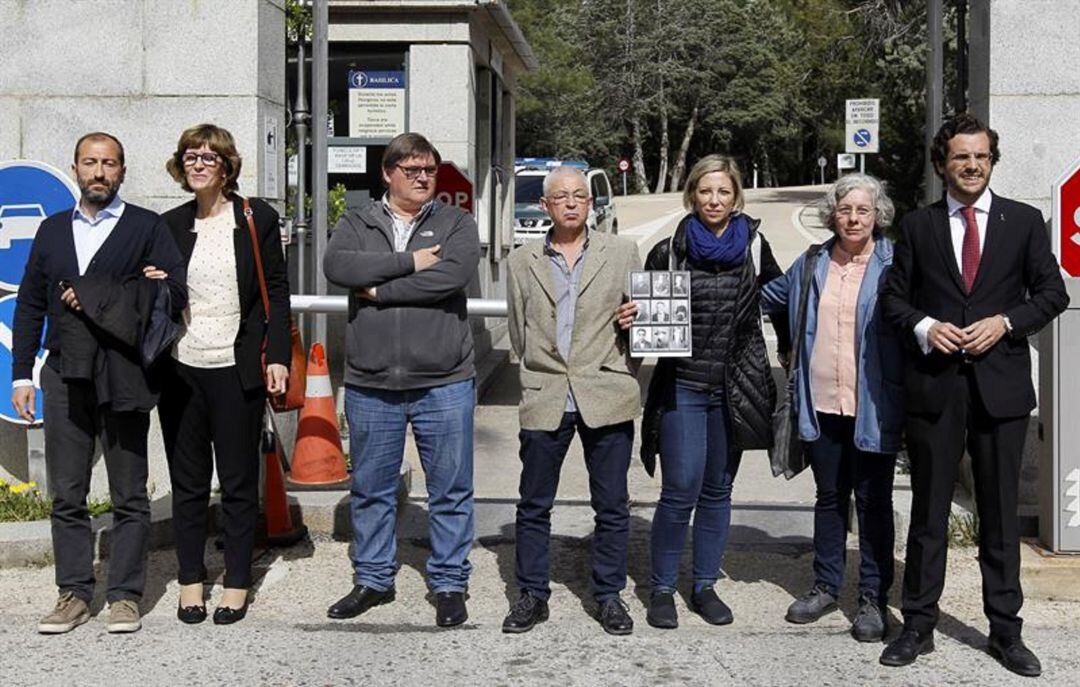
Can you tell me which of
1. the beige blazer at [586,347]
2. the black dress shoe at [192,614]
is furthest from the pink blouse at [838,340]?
the black dress shoe at [192,614]

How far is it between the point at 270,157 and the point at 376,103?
7201 millimetres

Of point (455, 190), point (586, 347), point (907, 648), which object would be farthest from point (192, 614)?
point (455, 190)

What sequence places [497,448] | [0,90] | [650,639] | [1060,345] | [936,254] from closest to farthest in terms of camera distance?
1. [936,254]
2. [650,639]
3. [1060,345]
4. [0,90]
5. [497,448]

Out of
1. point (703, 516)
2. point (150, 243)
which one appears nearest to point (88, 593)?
point (150, 243)

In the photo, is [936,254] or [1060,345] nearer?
[936,254]

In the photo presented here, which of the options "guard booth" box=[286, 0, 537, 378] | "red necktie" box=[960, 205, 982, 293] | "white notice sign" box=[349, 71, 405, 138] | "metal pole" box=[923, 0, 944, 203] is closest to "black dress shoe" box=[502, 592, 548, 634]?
"red necktie" box=[960, 205, 982, 293]

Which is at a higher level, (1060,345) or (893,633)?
(1060,345)

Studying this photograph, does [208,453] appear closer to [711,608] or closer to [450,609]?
[450,609]

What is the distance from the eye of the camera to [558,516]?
24.8ft

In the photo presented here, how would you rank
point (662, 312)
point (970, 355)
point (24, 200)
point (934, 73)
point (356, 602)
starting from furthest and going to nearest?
point (934, 73)
point (24, 200)
point (356, 602)
point (662, 312)
point (970, 355)

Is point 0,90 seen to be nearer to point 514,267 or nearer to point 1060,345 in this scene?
point 514,267

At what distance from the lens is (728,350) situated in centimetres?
562

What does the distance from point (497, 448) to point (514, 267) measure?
4525 mm

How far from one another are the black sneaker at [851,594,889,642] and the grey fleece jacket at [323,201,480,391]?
1889 millimetres
